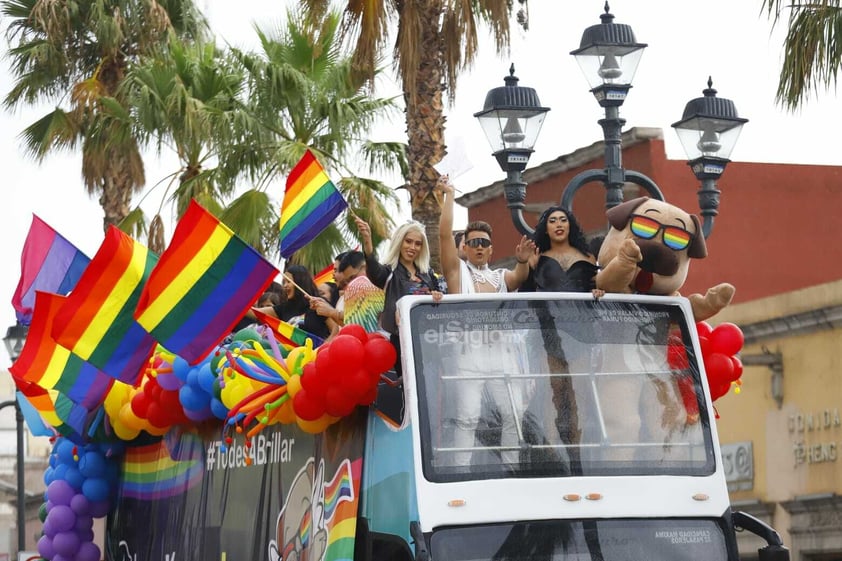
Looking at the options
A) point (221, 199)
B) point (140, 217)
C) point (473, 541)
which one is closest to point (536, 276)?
point (473, 541)

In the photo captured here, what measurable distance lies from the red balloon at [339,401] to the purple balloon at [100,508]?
6.13 meters

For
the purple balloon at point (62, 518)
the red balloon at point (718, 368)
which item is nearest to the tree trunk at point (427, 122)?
the purple balloon at point (62, 518)

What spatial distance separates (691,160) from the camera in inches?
578

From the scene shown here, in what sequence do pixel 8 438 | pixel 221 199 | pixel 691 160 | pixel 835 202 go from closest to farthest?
pixel 691 160 → pixel 221 199 → pixel 835 202 → pixel 8 438

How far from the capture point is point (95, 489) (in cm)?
1458

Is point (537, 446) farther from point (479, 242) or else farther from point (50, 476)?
point (50, 476)

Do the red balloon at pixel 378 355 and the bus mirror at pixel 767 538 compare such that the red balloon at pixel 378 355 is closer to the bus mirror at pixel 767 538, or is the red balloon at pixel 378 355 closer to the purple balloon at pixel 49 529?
the bus mirror at pixel 767 538

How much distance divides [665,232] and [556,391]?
126 centimetres

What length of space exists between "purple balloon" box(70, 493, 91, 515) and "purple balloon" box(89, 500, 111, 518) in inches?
1.7

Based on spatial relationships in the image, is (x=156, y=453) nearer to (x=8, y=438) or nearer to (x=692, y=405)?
(x=692, y=405)

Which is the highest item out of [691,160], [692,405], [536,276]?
[691,160]

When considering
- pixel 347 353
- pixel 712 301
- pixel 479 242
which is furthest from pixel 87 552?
pixel 712 301

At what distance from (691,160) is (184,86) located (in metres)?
10.6

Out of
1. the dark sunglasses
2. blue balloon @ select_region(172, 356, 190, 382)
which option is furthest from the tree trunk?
the dark sunglasses
